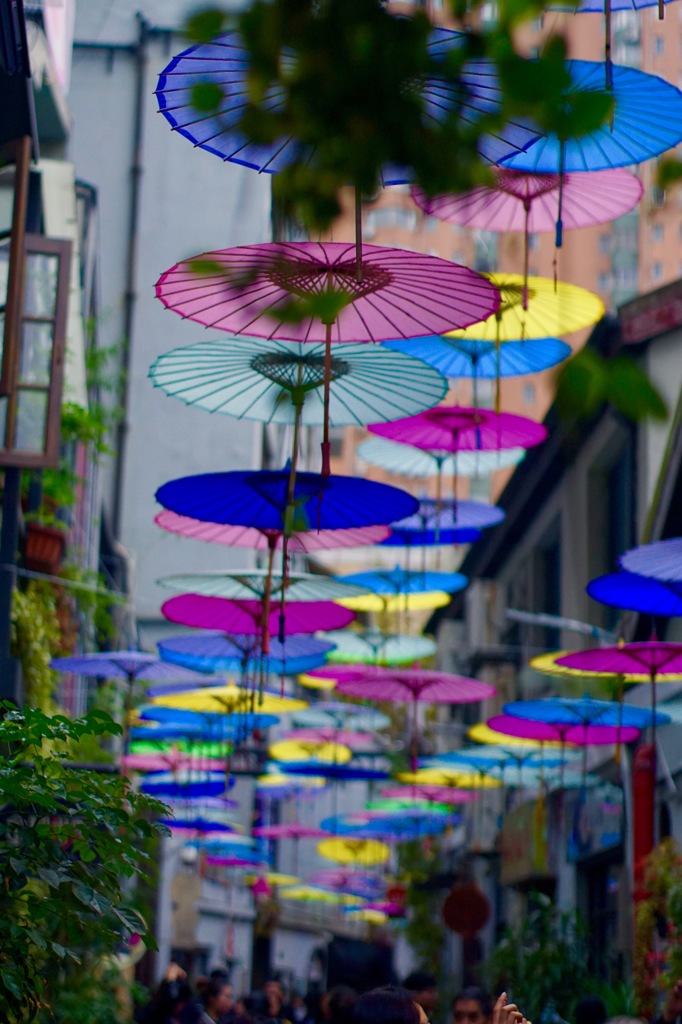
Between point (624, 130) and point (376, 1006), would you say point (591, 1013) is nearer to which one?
point (376, 1006)

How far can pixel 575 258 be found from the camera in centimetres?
6988

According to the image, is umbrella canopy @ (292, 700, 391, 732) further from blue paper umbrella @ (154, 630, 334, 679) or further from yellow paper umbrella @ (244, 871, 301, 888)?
yellow paper umbrella @ (244, 871, 301, 888)

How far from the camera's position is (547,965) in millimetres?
14430

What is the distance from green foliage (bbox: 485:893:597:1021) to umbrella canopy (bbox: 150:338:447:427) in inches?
307

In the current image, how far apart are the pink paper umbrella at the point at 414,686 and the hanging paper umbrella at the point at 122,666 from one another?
5.83ft

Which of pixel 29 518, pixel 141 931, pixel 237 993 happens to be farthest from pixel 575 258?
pixel 141 931

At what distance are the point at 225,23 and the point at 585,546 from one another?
1432cm

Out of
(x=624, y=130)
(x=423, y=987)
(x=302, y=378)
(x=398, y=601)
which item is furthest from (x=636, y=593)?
(x=398, y=601)

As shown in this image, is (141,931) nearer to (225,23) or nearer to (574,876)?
(225,23)

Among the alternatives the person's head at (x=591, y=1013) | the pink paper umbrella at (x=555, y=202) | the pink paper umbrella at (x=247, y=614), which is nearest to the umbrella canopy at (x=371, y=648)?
the pink paper umbrella at (x=247, y=614)

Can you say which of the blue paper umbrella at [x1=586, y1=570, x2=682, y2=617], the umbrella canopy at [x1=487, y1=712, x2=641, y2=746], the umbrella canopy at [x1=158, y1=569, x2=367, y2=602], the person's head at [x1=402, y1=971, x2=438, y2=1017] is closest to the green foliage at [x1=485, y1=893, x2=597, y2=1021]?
the umbrella canopy at [x1=487, y1=712, x2=641, y2=746]

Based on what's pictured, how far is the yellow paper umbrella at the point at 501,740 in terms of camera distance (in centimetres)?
1441

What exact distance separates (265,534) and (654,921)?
4.69 m

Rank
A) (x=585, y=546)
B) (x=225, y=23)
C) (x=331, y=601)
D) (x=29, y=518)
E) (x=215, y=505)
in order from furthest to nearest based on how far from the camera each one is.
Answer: (x=585, y=546) → (x=29, y=518) → (x=331, y=601) → (x=215, y=505) → (x=225, y=23)
